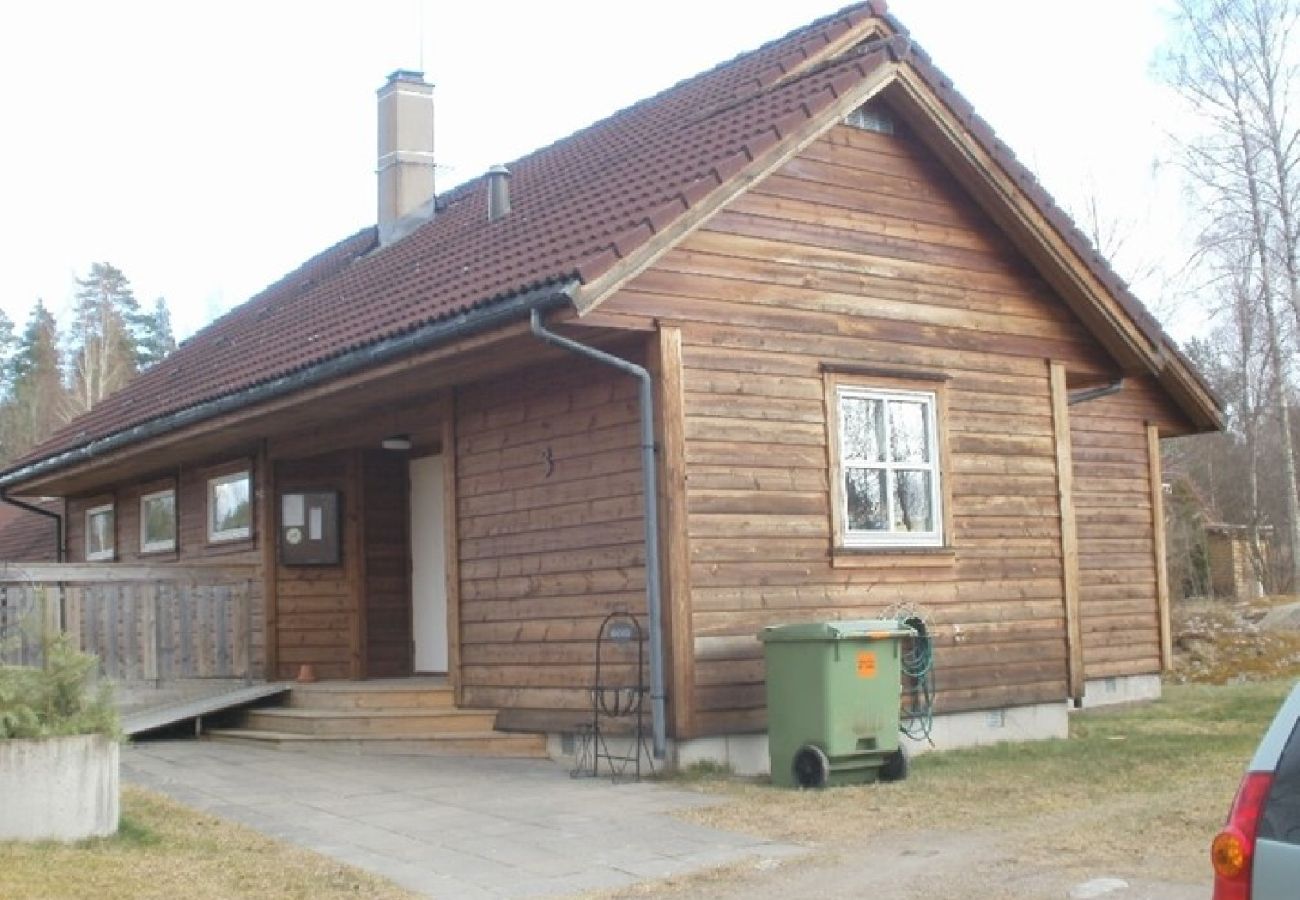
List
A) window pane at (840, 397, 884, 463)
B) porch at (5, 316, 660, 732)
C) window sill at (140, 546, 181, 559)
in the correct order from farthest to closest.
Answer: window sill at (140, 546, 181, 559)
window pane at (840, 397, 884, 463)
porch at (5, 316, 660, 732)

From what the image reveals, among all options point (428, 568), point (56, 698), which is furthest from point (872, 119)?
point (56, 698)

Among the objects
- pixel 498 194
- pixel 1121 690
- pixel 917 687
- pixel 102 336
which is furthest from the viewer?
pixel 102 336

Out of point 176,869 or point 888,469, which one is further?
point 888,469

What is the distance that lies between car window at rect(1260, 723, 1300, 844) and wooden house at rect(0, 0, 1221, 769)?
7.38 meters

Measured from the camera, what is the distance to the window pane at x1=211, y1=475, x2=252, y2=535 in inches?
671

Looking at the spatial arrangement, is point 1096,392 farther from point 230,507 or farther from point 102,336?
point 102,336

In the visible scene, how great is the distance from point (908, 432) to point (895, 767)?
336 cm

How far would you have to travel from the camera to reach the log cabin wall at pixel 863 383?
12.0m

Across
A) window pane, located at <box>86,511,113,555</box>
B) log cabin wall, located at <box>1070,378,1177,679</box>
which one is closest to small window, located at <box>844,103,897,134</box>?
log cabin wall, located at <box>1070,378,1177,679</box>

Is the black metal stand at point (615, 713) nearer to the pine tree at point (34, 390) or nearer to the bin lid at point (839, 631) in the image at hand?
the bin lid at point (839, 631)

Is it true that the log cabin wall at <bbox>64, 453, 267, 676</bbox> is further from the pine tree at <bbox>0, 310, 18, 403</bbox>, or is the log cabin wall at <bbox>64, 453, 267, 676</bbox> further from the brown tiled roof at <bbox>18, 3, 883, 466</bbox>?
the pine tree at <bbox>0, 310, 18, 403</bbox>

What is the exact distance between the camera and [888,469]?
13.3 m

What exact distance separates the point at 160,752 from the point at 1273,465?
41.1m

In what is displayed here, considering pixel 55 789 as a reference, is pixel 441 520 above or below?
above
